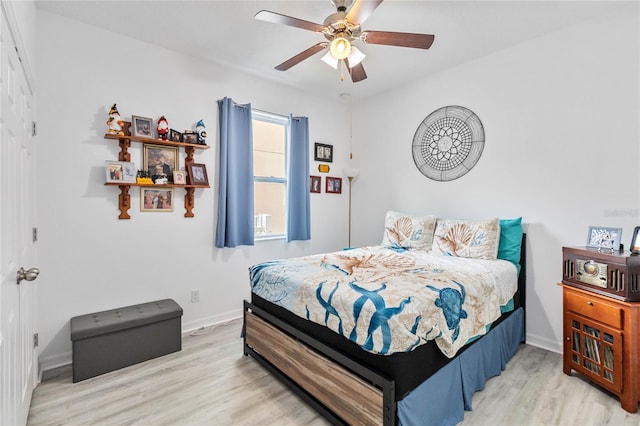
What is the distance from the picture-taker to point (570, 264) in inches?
91.2

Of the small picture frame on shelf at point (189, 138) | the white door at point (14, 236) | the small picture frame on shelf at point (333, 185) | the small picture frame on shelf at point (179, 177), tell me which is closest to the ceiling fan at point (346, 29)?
the white door at point (14, 236)

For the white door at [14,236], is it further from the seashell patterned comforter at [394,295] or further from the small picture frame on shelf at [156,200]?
the seashell patterned comforter at [394,295]

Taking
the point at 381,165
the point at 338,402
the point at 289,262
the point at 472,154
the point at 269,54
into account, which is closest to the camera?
the point at 338,402

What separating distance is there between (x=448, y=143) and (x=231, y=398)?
3.17 metres

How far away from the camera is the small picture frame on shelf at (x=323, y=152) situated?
4203 millimetres

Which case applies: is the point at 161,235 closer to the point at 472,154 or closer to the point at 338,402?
the point at 338,402

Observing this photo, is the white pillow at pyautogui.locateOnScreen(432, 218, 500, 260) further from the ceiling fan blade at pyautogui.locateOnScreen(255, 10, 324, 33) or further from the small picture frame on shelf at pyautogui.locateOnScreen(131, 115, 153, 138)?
the small picture frame on shelf at pyautogui.locateOnScreen(131, 115, 153, 138)

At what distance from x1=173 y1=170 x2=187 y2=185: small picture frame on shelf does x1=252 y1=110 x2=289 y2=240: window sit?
85cm

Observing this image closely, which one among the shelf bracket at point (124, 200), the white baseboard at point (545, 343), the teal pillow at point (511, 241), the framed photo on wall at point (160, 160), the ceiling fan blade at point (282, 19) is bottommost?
the white baseboard at point (545, 343)

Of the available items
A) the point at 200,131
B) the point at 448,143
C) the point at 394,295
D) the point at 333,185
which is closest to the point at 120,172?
the point at 200,131

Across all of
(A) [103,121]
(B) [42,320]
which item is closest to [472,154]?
(A) [103,121]

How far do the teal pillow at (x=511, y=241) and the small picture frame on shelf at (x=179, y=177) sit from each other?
9.96ft

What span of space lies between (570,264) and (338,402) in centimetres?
198

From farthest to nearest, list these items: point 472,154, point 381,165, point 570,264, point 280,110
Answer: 1. point 381,165
2. point 280,110
3. point 472,154
4. point 570,264
